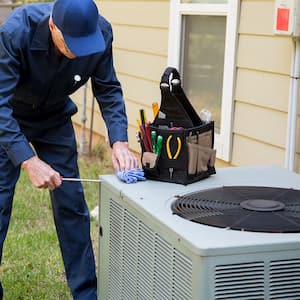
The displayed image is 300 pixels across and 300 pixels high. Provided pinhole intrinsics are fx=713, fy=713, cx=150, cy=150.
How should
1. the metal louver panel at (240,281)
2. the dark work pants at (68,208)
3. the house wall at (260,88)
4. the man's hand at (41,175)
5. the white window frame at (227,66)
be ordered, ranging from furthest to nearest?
the white window frame at (227,66) → the house wall at (260,88) → the dark work pants at (68,208) → the man's hand at (41,175) → the metal louver panel at (240,281)

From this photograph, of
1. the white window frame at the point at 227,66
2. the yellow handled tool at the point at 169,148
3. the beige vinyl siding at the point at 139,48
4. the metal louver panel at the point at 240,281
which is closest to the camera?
the metal louver panel at the point at 240,281

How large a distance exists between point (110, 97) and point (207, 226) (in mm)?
1266

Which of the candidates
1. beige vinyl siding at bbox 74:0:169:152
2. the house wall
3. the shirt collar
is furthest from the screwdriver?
beige vinyl siding at bbox 74:0:169:152

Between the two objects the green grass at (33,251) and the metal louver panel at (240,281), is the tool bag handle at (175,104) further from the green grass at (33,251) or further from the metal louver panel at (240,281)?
the green grass at (33,251)

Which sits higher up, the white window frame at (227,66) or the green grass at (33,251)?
the white window frame at (227,66)

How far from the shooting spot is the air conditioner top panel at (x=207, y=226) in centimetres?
204

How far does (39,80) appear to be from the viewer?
3105 millimetres

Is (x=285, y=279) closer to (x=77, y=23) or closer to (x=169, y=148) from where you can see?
(x=169, y=148)

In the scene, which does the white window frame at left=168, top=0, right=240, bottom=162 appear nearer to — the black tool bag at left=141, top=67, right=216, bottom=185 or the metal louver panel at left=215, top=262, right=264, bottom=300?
the black tool bag at left=141, top=67, right=216, bottom=185

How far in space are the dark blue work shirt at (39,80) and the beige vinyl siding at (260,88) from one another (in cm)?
123

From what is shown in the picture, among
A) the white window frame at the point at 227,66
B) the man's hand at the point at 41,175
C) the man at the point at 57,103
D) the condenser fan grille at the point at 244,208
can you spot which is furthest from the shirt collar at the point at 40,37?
the white window frame at the point at 227,66

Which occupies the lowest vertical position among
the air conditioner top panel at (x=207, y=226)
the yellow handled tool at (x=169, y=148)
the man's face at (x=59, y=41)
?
the air conditioner top panel at (x=207, y=226)

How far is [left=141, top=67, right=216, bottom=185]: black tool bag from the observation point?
2672 mm

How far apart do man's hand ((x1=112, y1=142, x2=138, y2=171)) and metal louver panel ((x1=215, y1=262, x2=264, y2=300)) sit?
2.96 feet
